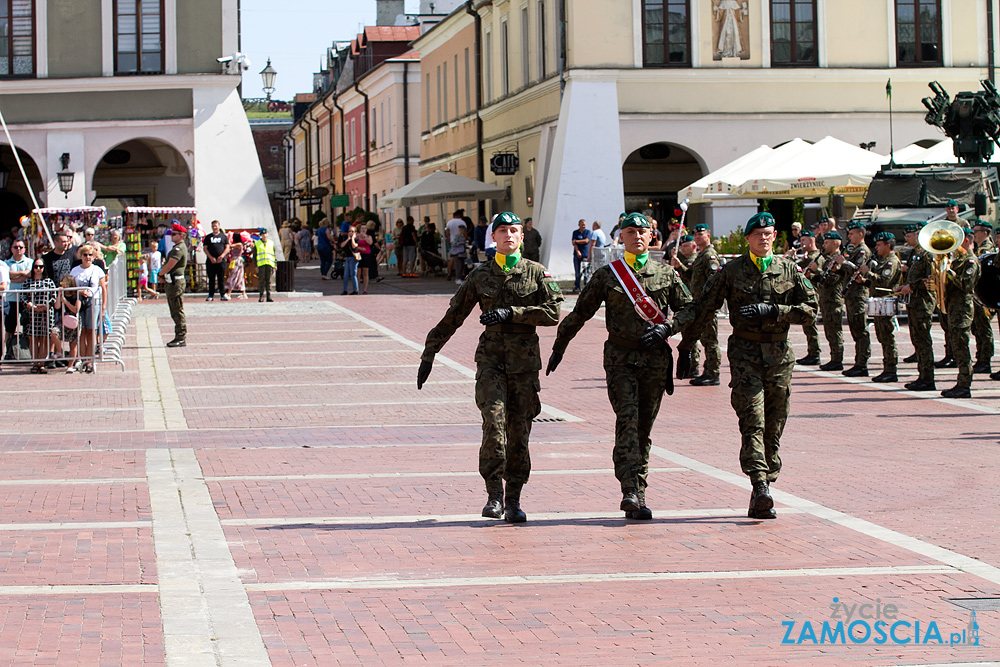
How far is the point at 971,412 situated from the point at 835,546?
21.1 feet

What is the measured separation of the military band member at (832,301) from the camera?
16.6 m

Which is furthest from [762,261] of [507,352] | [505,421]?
[505,421]

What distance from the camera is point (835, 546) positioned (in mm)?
7449

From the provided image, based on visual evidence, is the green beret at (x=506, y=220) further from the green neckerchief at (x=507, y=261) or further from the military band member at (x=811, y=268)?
the military band member at (x=811, y=268)

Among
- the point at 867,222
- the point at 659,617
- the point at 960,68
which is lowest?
the point at 659,617

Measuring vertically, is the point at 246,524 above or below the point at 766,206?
below

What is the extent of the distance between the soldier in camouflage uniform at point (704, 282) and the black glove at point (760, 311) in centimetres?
705

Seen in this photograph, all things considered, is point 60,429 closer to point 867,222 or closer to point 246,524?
point 246,524

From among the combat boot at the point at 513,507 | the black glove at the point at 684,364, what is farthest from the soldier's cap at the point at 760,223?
the combat boot at the point at 513,507

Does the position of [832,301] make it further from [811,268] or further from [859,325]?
[859,325]

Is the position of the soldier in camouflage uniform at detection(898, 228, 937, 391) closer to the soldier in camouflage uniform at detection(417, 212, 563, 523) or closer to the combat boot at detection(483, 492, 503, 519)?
the soldier in camouflage uniform at detection(417, 212, 563, 523)

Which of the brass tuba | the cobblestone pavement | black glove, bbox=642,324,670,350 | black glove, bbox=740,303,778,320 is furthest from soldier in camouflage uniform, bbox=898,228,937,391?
black glove, bbox=642,324,670,350

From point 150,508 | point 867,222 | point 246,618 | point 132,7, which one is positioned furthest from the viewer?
point 132,7

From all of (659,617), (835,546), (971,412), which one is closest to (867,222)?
(971,412)
